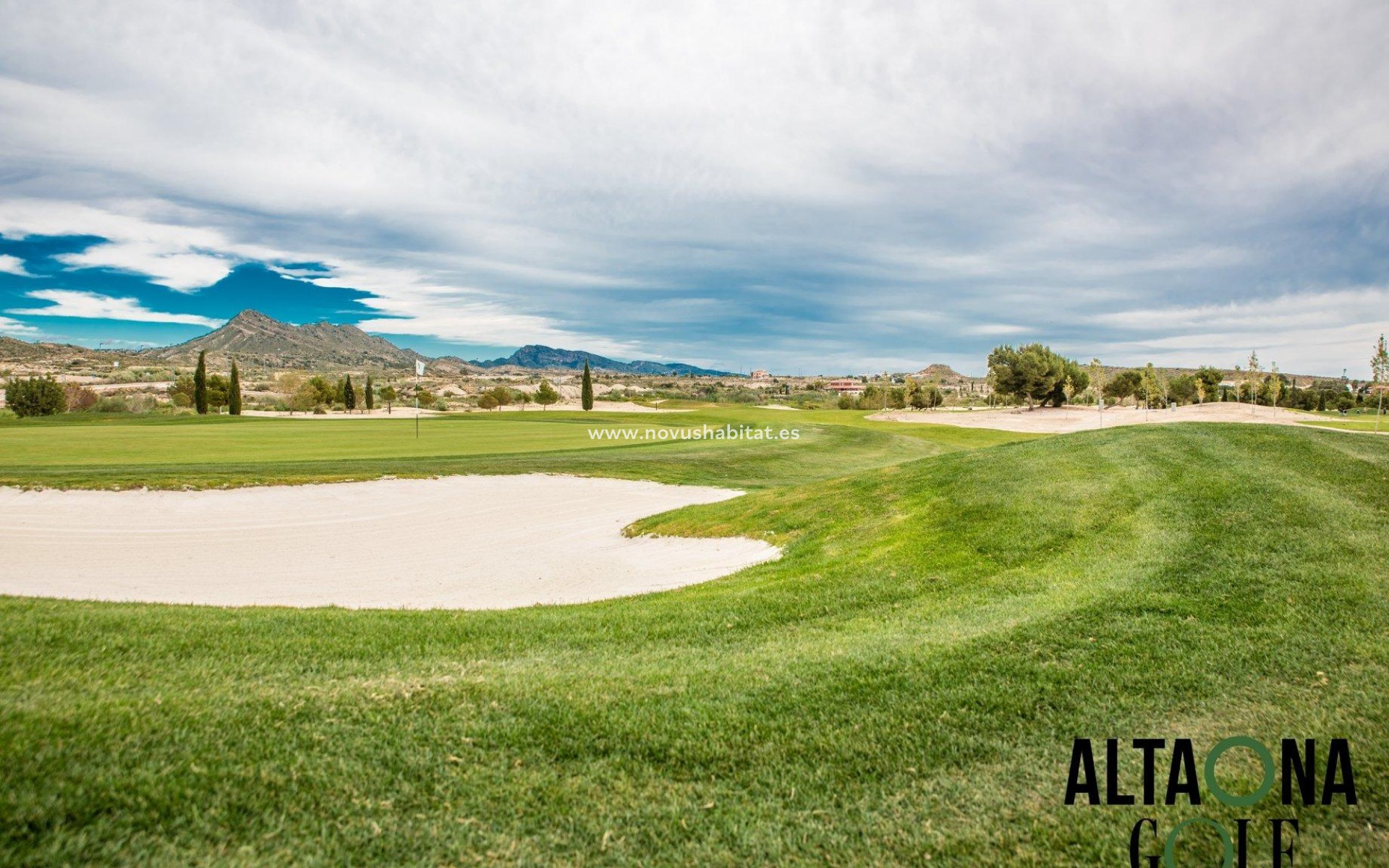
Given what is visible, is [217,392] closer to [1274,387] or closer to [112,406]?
[112,406]

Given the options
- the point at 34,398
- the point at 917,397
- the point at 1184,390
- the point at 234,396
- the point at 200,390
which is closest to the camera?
the point at 34,398

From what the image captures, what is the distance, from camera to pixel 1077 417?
59844mm

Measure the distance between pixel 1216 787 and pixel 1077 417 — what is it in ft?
210

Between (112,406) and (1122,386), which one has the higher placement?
(1122,386)

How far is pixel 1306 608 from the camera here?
20.4ft

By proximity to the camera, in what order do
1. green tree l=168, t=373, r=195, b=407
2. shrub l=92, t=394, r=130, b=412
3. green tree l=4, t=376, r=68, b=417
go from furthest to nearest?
green tree l=168, t=373, r=195, b=407, shrub l=92, t=394, r=130, b=412, green tree l=4, t=376, r=68, b=417

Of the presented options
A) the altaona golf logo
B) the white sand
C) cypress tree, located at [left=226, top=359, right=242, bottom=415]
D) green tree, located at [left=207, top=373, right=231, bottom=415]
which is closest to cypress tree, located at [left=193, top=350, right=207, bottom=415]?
cypress tree, located at [left=226, top=359, right=242, bottom=415]

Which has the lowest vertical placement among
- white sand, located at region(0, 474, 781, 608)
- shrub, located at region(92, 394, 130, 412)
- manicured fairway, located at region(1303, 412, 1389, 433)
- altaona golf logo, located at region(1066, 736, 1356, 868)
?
white sand, located at region(0, 474, 781, 608)

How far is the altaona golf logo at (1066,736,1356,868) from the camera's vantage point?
3.37 m

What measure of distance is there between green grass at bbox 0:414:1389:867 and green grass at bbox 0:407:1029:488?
17074 mm

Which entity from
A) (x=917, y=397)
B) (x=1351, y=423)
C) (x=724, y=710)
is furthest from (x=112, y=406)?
(x=1351, y=423)

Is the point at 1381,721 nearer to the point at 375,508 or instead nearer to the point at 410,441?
the point at 375,508

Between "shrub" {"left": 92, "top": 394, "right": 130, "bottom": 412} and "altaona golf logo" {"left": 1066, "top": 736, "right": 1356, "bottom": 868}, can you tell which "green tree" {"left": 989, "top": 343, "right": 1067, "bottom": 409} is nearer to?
"altaona golf logo" {"left": 1066, "top": 736, "right": 1356, "bottom": 868}

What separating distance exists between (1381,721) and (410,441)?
117 feet
